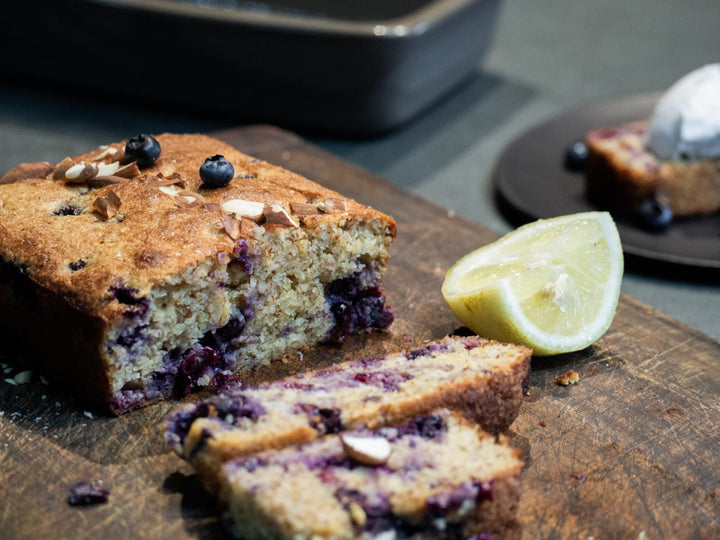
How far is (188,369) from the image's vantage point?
3.71 meters

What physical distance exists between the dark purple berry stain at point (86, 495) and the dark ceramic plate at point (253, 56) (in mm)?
3487

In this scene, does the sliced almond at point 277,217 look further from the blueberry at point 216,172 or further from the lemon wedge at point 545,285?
the lemon wedge at point 545,285

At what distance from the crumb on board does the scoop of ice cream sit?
2288 mm

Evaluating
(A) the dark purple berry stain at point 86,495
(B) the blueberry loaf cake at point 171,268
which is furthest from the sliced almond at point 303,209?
(A) the dark purple berry stain at point 86,495

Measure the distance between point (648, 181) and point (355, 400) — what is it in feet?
9.86

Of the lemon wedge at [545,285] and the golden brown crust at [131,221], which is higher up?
the golden brown crust at [131,221]

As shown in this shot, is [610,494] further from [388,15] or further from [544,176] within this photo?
[388,15]

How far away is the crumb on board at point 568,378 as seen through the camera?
3869mm

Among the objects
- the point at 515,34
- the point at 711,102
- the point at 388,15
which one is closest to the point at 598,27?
the point at 515,34

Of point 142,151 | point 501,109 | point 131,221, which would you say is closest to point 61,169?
point 142,151

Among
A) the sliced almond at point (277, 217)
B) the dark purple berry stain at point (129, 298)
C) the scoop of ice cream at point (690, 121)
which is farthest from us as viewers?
the scoop of ice cream at point (690, 121)

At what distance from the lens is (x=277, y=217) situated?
12.4ft

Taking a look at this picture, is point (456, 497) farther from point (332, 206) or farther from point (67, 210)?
point (67, 210)

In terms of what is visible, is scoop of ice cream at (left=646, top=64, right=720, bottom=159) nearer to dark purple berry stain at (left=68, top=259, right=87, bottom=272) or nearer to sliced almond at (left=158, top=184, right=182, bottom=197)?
sliced almond at (left=158, top=184, right=182, bottom=197)
